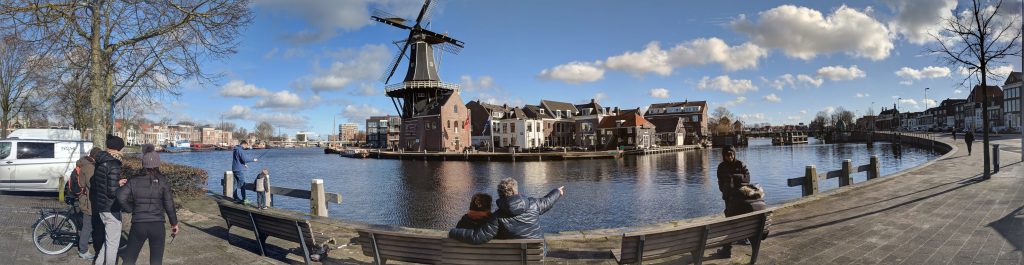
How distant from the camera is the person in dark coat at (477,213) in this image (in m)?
5.87

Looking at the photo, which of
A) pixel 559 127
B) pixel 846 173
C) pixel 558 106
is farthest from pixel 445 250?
pixel 558 106

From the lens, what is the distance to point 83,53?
12.3 m

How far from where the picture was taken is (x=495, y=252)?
5.59 meters

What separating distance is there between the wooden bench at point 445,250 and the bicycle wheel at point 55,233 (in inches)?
226

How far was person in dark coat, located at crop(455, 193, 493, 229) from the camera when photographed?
19.3 feet

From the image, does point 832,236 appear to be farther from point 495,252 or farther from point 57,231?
point 57,231

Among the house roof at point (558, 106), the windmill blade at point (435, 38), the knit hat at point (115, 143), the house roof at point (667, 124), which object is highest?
the windmill blade at point (435, 38)

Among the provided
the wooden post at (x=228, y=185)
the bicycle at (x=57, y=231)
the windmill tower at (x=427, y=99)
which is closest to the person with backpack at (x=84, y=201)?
the bicycle at (x=57, y=231)

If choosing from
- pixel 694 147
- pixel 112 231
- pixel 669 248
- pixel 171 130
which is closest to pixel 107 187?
pixel 112 231

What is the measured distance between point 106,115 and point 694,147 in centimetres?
9411

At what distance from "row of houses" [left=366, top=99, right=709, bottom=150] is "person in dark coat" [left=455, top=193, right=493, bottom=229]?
67844mm

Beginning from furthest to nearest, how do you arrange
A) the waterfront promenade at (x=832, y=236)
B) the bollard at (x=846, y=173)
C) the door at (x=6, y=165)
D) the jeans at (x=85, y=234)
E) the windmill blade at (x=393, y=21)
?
1. the windmill blade at (x=393, y=21)
2. the bollard at (x=846, y=173)
3. the door at (x=6, y=165)
4. the jeans at (x=85, y=234)
5. the waterfront promenade at (x=832, y=236)

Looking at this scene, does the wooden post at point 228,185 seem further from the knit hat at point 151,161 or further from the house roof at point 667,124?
the house roof at point 667,124

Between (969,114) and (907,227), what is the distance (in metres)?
132
